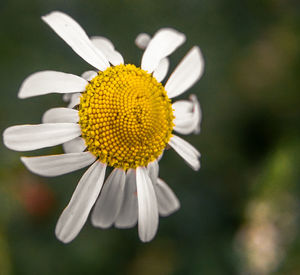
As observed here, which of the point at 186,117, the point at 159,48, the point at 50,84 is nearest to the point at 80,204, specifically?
the point at 50,84

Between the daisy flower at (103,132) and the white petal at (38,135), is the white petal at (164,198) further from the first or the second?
the white petal at (38,135)

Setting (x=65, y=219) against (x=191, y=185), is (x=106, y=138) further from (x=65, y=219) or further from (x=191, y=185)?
(x=191, y=185)

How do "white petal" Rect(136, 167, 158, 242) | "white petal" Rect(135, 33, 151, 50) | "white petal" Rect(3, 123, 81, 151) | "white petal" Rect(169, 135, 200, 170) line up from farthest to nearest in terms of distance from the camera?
"white petal" Rect(135, 33, 151, 50), "white petal" Rect(169, 135, 200, 170), "white petal" Rect(136, 167, 158, 242), "white petal" Rect(3, 123, 81, 151)

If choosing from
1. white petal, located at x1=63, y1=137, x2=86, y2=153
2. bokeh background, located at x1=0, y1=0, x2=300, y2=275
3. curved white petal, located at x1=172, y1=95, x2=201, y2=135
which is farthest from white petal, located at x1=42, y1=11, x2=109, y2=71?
bokeh background, located at x1=0, y1=0, x2=300, y2=275

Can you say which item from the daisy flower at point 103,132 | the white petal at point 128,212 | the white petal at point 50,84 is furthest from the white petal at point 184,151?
the white petal at point 50,84

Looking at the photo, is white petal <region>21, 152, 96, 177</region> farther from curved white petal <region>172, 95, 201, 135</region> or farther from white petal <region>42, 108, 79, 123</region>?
curved white petal <region>172, 95, 201, 135</region>

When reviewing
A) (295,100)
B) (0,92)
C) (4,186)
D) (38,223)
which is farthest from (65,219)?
(295,100)

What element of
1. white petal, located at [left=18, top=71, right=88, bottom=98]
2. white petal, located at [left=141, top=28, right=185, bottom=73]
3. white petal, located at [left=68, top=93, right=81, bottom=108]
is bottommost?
white petal, located at [left=141, top=28, right=185, bottom=73]

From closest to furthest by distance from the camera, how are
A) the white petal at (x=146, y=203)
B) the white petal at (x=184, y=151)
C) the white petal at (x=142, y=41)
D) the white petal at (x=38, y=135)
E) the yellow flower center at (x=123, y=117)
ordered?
1. the white petal at (x=38, y=135)
2. the yellow flower center at (x=123, y=117)
3. the white petal at (x=146, y=203)
4. the white petal at (x=184, y=151)
5. the white petal at (x=142, y=41)
